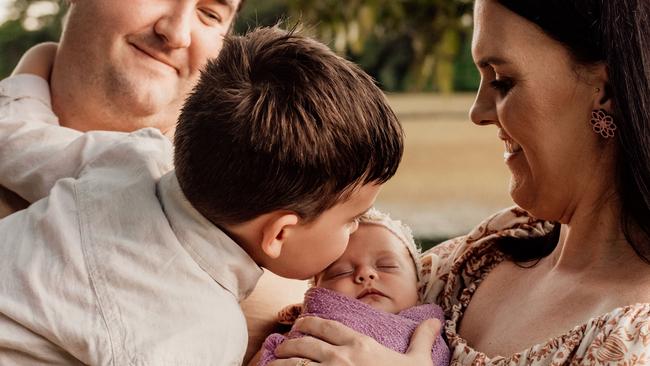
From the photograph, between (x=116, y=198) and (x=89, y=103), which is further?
(x=89, y=103)

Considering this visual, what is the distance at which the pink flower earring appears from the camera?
6.31ft

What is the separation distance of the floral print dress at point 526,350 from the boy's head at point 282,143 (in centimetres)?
40

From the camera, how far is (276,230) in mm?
1938

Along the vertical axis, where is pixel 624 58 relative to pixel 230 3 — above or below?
above

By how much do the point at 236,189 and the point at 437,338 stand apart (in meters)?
0.54

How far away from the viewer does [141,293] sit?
185 cm

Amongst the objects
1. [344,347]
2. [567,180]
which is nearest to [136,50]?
[344,347]

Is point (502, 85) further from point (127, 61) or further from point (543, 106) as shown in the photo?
point (127, 61)

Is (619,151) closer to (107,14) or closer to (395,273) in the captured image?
(395,273)

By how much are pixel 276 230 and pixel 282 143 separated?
19 centimetres

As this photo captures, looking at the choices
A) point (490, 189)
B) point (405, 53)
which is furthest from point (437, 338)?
point (405, 53)

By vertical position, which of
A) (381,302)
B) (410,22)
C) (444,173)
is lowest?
(444,173)

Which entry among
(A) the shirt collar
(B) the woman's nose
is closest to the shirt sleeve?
(A) the shirt collar

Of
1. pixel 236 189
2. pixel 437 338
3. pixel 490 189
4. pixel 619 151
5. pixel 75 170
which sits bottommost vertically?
pixel 490 189
